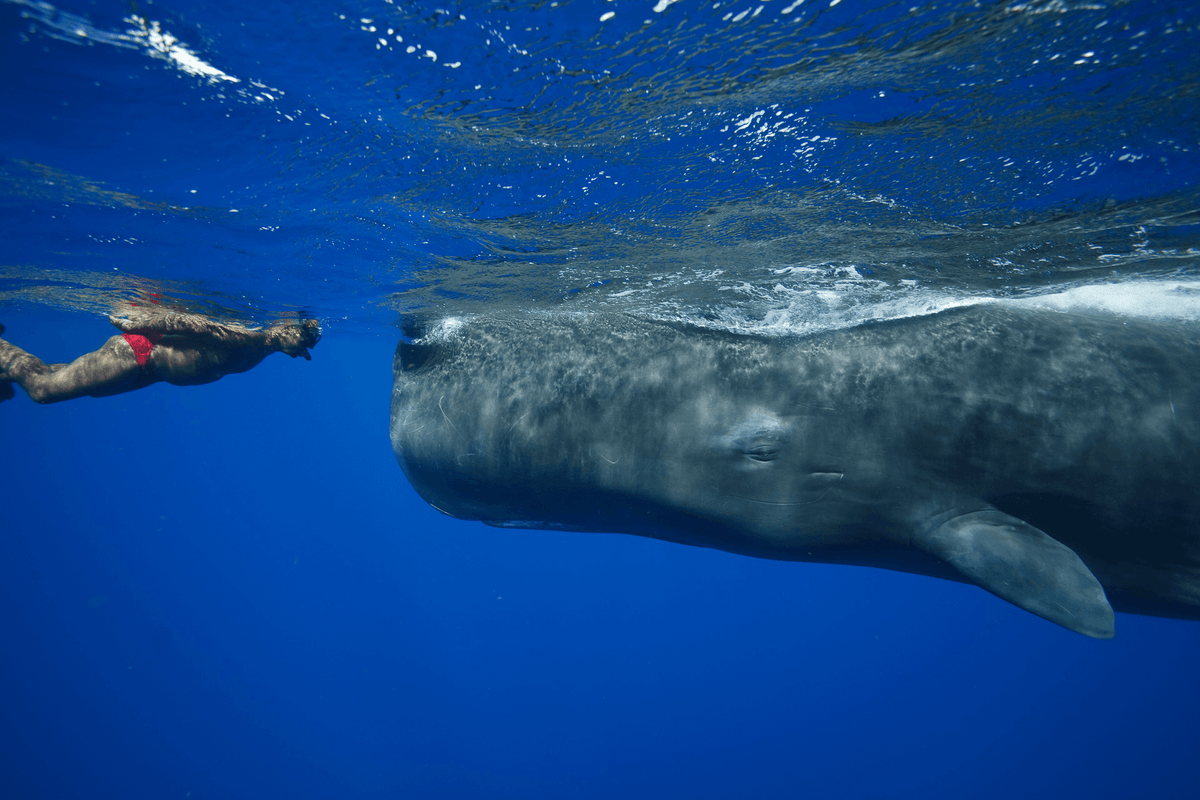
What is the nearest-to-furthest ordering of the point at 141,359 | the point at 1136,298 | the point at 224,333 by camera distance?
the point at 141,359, the point at 224,333, the point at 1136,298

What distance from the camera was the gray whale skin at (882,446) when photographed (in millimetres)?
3004

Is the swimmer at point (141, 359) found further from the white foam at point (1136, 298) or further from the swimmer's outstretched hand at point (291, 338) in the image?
the white foam at point (1136, 298)

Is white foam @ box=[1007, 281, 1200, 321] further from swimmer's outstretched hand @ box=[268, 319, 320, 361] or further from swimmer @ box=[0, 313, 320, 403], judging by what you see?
swimmer @ box=[0, 313, 320, 403]

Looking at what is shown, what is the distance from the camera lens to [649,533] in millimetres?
4375

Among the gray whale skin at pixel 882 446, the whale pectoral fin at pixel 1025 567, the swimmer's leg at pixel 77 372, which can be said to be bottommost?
the whale pectoral fin at pixel 1025 567

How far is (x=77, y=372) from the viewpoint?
4.70 metres

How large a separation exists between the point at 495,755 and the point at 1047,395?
5640 centimetres

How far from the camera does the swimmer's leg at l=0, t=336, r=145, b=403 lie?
4711mm

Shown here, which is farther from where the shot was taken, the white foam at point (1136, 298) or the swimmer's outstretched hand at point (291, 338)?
the white foam at point (1136, 298)

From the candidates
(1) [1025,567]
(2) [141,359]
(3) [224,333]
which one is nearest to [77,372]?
(2) [141,359]

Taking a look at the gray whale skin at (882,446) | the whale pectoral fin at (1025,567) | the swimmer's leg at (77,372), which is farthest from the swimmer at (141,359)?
the whale pectoral fin at (1025,567)

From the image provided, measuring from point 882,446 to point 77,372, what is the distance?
23.1ft

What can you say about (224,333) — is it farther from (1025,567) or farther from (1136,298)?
(1136,298)

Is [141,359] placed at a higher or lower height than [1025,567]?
higher
